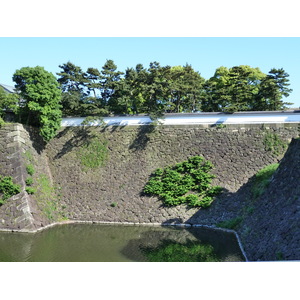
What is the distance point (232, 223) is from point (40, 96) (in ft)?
37.3

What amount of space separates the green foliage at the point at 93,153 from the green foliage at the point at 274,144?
8.52 meters

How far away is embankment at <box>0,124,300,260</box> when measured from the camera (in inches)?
621

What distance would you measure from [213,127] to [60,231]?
929cm

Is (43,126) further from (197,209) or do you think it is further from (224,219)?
(224,219)

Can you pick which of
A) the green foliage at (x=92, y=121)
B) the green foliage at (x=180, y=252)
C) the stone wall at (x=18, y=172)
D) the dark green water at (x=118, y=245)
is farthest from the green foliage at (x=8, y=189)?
the green foliage at (x=180, y=252)

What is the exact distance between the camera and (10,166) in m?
15.9

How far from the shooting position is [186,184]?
1631cm

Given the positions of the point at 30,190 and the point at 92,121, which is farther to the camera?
the point at 92,121

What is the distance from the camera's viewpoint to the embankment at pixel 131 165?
15773mm

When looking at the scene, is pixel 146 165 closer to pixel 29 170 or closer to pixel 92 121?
pixel 92 121

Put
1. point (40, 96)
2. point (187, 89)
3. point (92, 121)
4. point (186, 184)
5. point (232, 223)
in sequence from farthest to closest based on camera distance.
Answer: point (187, 89) < point (92, 121) < point (40, 96) < point (186, 184) < point (232, 223)

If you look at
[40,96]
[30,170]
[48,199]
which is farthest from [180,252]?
[40,96]

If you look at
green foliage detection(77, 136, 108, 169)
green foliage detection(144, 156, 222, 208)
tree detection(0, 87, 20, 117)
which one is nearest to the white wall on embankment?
green foliage detection(77, 136, 108, 169)

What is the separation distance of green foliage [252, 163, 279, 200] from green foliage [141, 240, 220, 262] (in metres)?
3.62
